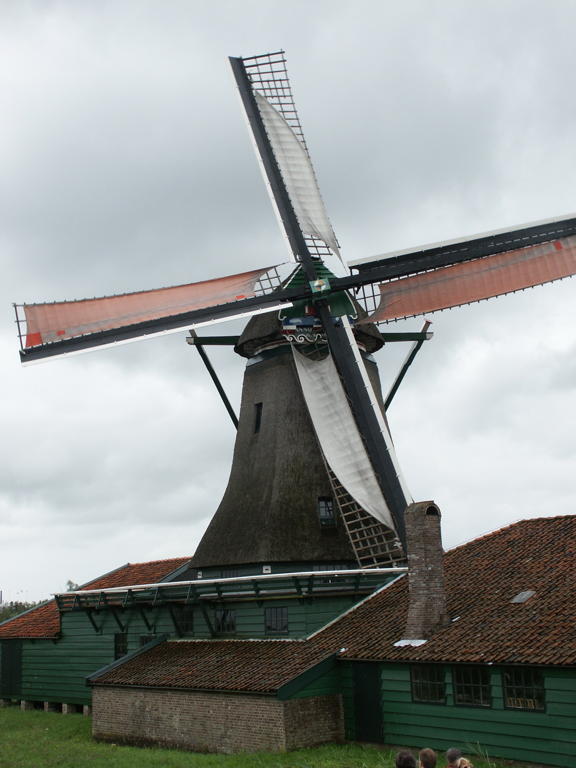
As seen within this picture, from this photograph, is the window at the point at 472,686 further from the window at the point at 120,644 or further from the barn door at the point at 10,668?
the barn door at the point at 10,668

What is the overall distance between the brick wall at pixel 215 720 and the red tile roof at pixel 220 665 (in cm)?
23

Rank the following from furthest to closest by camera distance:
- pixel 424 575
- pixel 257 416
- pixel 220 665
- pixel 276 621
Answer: pixel 257 416
pixel 276 621
pixel 220 665
pixel 424 575

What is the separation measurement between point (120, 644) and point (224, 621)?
5.00m

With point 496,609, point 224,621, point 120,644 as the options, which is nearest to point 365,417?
point 496,609

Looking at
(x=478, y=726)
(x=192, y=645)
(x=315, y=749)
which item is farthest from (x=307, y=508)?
(x=478, y=726)

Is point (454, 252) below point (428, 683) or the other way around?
the other way around

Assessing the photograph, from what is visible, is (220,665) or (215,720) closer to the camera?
(215,720)

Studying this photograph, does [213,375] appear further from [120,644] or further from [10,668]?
[10,668]

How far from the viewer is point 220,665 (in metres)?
19.3

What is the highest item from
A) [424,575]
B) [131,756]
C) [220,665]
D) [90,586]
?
[90,586]

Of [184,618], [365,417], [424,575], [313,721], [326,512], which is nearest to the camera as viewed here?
[424,575]

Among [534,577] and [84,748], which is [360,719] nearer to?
[534,577]

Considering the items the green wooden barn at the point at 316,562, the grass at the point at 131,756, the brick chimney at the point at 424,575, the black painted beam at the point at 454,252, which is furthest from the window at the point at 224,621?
the black painted beam at the point at 454,252

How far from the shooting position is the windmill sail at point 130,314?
831 inches
